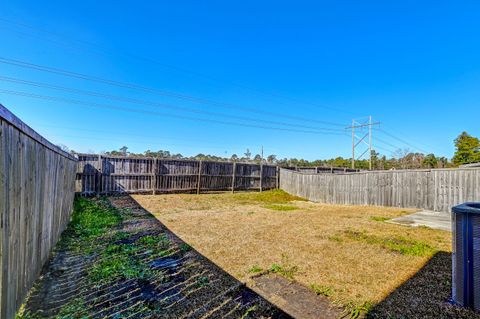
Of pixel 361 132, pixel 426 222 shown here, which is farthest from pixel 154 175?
pixel 361 132

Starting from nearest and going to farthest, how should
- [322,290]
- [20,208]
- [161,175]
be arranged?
1. [20,208]
2. [322,290]
3. [161,175]

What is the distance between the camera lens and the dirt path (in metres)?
2.03

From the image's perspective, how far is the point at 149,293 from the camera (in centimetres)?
236

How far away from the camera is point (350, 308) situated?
2.14 meters

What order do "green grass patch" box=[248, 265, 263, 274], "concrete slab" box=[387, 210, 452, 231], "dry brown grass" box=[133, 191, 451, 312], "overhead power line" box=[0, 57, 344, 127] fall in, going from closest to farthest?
"dry brown grass" box=[133, 191, 451, 312], "green grass patch" box=[248, 265, 263, 274], "concrete slab" box=[387, 210, 452, 231], "overhead power line" box=[0, 57, 344, 127]

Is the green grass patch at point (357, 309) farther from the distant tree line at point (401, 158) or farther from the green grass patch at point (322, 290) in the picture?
the distant tree line at point (401, 158)

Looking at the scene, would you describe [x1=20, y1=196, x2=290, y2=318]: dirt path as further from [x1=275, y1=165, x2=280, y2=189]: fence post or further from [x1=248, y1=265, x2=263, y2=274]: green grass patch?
[x1=275, y1=165, x2=280, y2=189]: fence post

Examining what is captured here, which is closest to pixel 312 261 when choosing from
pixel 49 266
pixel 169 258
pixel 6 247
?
pixel 169 258

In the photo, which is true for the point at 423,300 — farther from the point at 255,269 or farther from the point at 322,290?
the point at 255,269

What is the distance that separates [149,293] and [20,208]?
1.37 metres

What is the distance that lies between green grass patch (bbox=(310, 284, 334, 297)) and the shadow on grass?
419 millimetres

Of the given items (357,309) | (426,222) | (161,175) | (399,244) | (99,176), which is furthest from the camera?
(161,175)

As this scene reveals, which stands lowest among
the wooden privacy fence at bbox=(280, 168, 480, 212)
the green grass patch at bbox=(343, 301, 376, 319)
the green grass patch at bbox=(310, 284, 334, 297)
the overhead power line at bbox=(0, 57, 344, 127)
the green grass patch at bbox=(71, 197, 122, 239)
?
the green grass patch at bbox=(71, 197, 122, 239)

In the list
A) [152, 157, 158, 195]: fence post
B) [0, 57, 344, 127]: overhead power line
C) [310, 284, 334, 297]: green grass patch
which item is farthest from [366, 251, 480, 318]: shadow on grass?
[0, 57, 344, 127]: overhead power line
